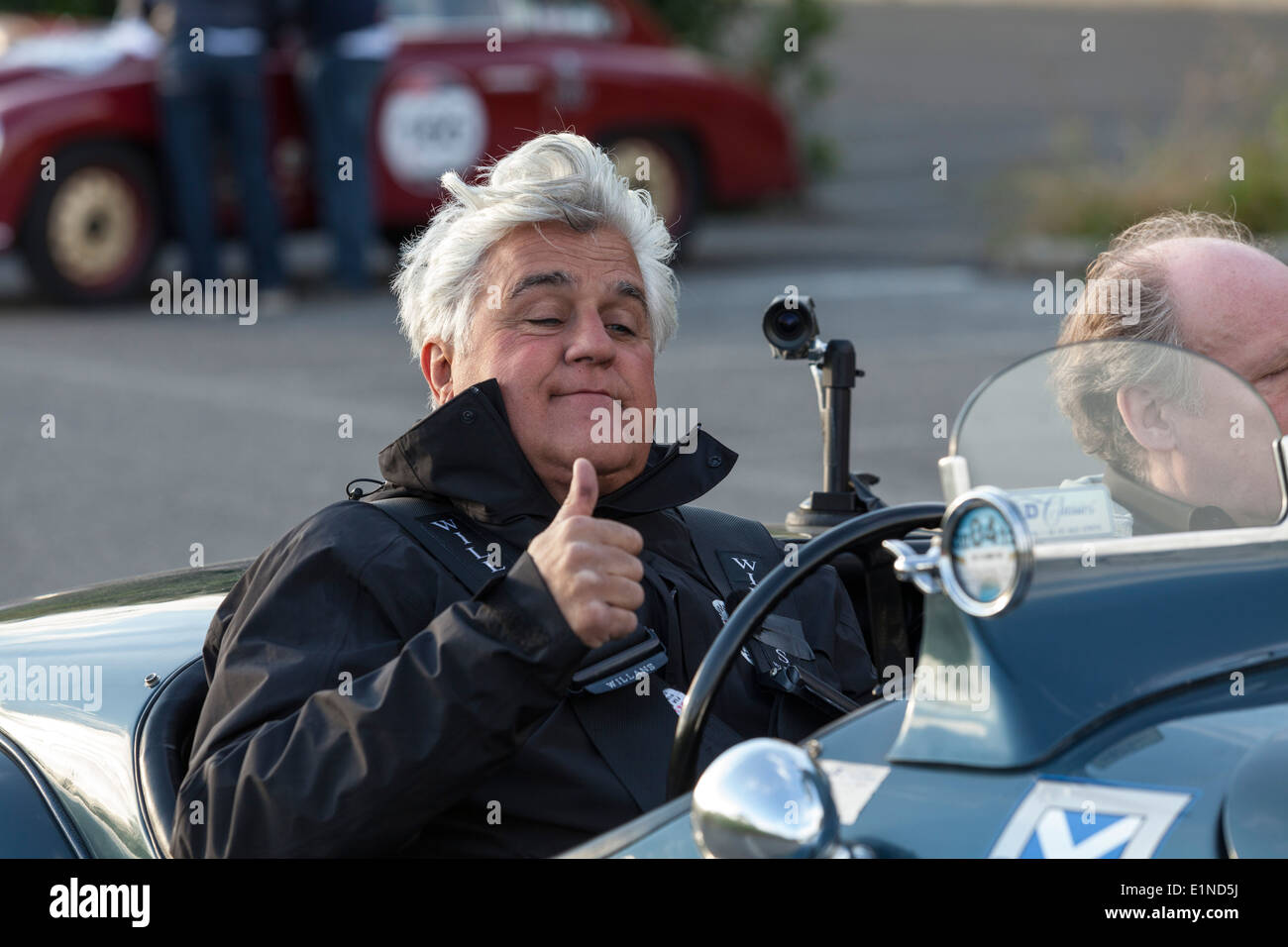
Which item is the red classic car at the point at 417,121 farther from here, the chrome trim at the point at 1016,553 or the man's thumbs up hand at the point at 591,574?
the chrome trim at the point at 1016,553

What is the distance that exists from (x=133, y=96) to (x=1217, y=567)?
9709mm

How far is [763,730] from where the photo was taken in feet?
7.57

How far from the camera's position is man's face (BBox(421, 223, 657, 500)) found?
8.02 feet

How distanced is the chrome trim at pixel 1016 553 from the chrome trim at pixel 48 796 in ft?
4.04

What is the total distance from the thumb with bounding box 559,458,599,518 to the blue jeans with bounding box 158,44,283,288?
872 cm

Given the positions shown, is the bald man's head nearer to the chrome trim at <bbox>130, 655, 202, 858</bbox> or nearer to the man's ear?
the man's ear

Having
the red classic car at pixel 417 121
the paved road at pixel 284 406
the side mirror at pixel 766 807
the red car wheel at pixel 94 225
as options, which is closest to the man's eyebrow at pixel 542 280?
the side mirror at pixel 766 807

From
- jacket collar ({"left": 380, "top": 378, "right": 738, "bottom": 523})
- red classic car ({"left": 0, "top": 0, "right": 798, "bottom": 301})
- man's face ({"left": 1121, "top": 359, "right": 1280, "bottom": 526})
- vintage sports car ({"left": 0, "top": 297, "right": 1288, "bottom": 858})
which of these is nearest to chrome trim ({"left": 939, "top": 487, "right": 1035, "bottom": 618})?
vintage sports car ({"left": 0, "top": 297, "right": 1288, "bottom": 858})

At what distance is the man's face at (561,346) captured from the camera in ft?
8.02

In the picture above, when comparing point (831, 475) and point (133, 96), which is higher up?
point (133, 96)

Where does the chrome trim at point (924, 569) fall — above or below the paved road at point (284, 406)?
below
